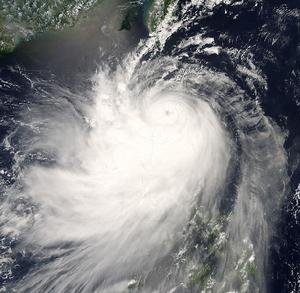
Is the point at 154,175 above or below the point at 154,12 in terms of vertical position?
below

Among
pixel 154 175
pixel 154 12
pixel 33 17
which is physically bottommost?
pixel 154 175

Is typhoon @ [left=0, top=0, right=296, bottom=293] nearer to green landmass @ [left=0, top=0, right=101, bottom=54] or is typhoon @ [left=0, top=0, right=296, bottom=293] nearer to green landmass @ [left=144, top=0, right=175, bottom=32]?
green landmass @ [left=144, top=0, right=175, bottom=32]

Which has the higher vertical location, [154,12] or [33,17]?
[33,17]

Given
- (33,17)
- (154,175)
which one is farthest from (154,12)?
(154,175)

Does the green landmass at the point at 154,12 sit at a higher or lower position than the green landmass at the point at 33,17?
lower

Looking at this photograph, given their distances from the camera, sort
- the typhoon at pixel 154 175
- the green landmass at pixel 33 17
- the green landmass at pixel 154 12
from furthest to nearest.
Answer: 1. the green landmass at pixel 154 12
2. the green landmass at pixel 33 17
3. the typhoon at pixel 154 175

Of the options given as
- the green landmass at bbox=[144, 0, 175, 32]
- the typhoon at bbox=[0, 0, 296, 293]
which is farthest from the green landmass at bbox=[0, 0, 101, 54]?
the green landmass at bbox=[144, 0, 175, 32]

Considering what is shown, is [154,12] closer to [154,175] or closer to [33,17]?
[33,17]

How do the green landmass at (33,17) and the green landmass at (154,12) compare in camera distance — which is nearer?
the green landmass at (33,17)

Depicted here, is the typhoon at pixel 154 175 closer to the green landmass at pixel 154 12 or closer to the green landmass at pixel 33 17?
the green landmass at pixel 154 12

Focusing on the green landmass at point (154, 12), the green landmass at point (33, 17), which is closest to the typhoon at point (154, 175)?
the green landmass at point (154, 12)

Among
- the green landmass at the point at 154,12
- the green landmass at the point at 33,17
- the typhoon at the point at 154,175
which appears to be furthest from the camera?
the green landmass at the point at 154,12

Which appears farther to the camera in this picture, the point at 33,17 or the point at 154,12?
the point at 154,12

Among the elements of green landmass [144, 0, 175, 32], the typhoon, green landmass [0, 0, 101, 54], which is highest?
green landmass [0, 0, 101, 54]
